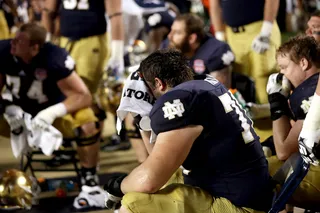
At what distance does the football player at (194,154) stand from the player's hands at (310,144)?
180mm

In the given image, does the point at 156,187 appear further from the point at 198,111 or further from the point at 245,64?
the point at 245,64

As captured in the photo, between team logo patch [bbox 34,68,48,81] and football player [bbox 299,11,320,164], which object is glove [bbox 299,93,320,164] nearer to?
football player [bbox 299,11,320,164]

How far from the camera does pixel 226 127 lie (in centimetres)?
255

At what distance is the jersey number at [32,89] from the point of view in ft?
13.9

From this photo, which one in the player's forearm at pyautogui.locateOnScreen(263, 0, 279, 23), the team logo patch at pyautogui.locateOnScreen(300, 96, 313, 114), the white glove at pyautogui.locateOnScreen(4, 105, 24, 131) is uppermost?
the team logo patch at pyautogui.locateOnScreen(300, 96, 313, 114)

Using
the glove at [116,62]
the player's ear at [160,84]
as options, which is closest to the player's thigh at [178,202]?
the player's ear at [160,84]

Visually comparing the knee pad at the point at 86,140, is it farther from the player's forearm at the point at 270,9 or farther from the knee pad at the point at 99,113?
the player's forearm at the point at 270,9

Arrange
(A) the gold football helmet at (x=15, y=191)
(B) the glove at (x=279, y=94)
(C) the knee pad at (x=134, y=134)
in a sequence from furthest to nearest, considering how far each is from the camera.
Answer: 1. (C) the knee pad at (x=134, y=134)
2. (A) the gold football helmet at (x=15, y=191)
3. (B) the glove at (x=279, y=94)

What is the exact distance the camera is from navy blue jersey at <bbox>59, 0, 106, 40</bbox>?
16.9 ft

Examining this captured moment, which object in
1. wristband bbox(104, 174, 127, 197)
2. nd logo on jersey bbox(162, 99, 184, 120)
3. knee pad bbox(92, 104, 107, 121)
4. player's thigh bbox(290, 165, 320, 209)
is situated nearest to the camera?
nd logo on jersey bbox(162, 99, 184, 120)

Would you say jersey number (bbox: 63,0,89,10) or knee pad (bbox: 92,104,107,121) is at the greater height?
jersey number (bbox: 63,0,89,10)

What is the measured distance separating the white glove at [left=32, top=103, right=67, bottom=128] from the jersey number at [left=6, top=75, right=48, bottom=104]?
7.3 inches

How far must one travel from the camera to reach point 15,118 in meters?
4.09

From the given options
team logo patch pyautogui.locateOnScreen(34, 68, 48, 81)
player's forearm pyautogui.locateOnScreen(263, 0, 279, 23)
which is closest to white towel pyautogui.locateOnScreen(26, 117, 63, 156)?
team logo patch pyautogui.locateOnScreen(34, 68, 48, 81)
